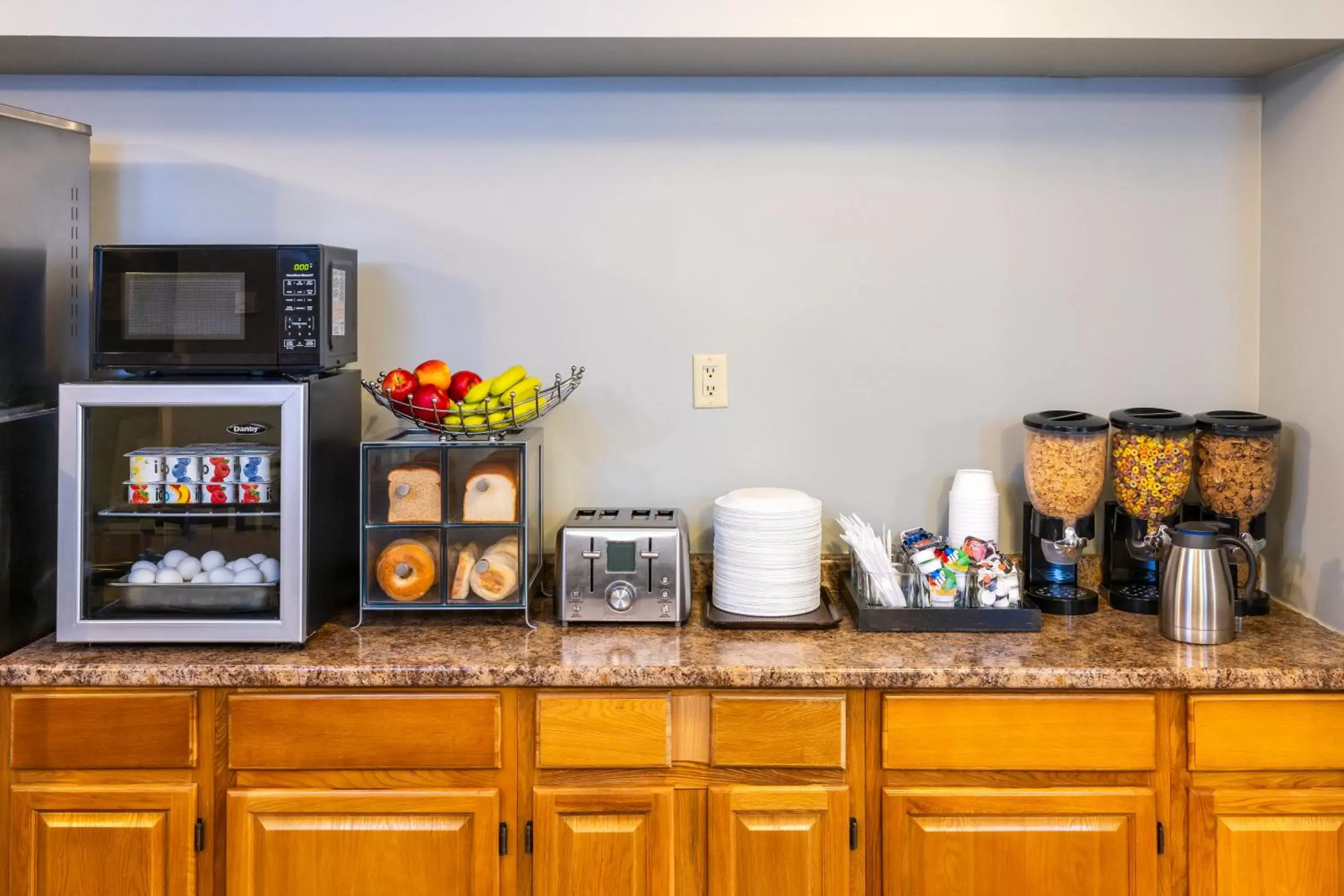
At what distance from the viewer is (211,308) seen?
1872 mm

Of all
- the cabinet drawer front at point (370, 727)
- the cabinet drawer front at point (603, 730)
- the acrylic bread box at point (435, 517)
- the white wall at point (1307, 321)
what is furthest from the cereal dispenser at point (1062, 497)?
the cabinet drawer front at point (370, 727)

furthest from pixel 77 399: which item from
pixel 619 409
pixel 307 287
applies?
pixel 619 409

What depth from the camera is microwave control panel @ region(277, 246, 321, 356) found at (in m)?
1.85

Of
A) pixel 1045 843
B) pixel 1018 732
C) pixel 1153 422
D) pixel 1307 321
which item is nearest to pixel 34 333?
pixel 1018 732

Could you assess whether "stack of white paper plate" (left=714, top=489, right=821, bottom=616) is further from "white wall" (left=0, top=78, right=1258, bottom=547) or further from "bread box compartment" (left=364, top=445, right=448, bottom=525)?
"bread box compartment" (left=364, top=445, right=448, bottom=525)

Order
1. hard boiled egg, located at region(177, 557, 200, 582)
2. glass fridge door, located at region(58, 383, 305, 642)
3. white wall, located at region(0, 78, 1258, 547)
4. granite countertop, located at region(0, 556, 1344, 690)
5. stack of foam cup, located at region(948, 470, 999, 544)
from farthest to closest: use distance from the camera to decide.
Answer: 1. white wall, located at region(0, 78, 1258, 547)
2. stack of foam cup, located at region(948, 470, 999, 544)
3. hard boiled egg, located at region(177, 557, 200, 582)
4. glass fridge door, located at region(58, 383, 305, 642)
5. granite countertop, located at region(0, 556, 1344, 690)

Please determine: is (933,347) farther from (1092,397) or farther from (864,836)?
(864,836)

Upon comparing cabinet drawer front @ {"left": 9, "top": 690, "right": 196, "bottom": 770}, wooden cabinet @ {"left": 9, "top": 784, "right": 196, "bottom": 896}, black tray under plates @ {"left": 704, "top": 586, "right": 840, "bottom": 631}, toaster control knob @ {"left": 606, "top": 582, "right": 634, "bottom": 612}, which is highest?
toaster control knob @ {"left": 606, "top": 582, "right": 634, "bottom": 612}

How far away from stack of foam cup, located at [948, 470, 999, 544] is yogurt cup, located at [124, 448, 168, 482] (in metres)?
1.47

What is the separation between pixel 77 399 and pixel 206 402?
0.22m

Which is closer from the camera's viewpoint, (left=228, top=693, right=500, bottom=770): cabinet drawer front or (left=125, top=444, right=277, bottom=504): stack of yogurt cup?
(left=228, top=693, right=500, bottom=770): cabinet drawer front

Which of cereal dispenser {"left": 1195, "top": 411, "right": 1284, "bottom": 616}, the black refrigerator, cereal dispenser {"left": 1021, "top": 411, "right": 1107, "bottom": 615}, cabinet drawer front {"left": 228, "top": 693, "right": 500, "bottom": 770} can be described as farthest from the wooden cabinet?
Answer: cereal dispenser {"left": 1195, "top": 411, "right": 1284, "bottom": 616}

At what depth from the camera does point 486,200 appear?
2227mm

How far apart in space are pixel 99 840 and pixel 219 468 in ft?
2.09
